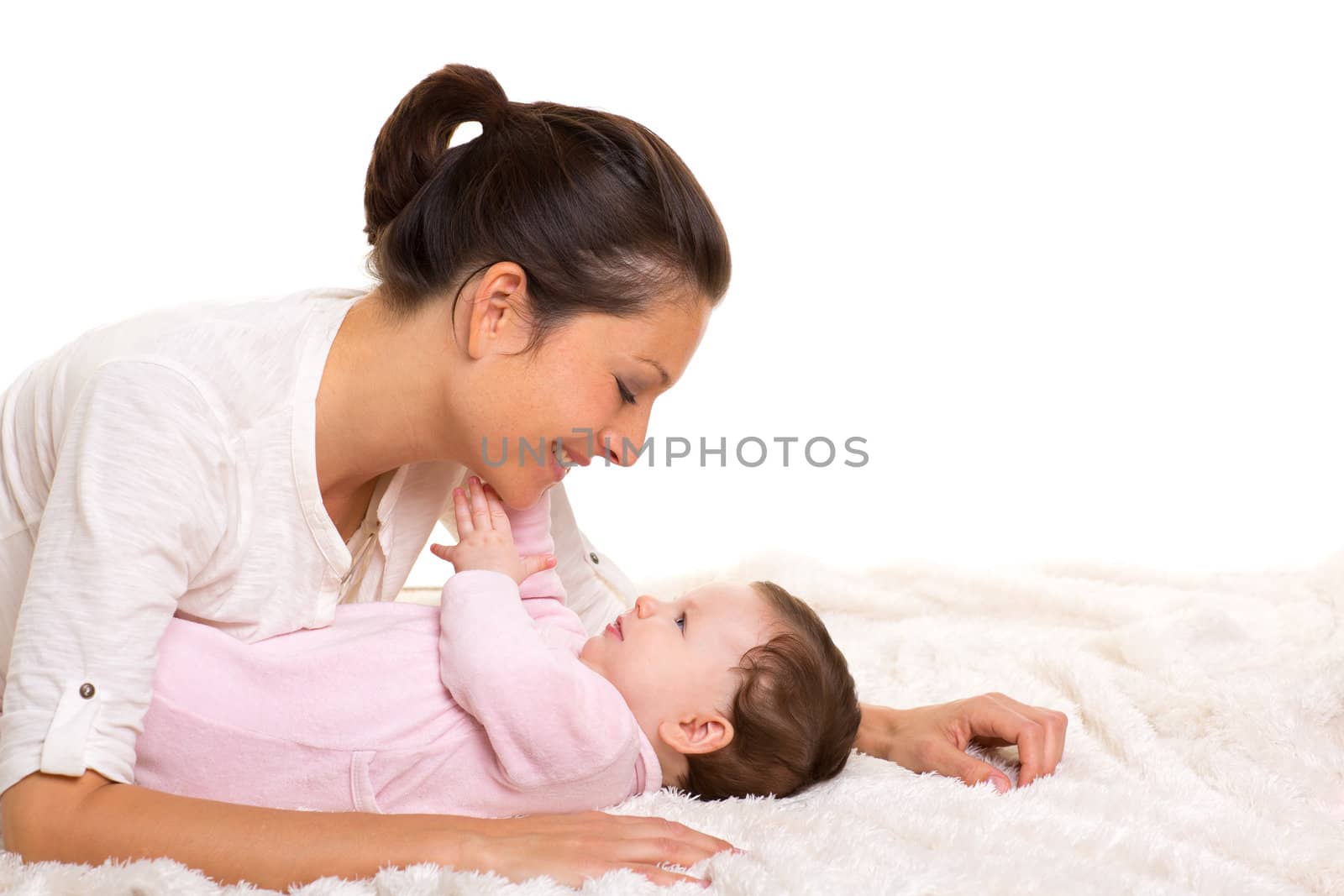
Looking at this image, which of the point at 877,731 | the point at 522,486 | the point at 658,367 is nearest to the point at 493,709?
the point at 522,486

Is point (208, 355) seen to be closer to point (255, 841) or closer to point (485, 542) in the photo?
point (485, 542)

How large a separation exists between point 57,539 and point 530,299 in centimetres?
58

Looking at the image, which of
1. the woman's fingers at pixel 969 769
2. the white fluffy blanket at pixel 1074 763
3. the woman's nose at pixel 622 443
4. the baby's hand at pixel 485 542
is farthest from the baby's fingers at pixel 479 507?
the woman's fingers at pixel 969 769

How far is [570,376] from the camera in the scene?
5.10ft

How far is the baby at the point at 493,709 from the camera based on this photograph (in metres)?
1.45

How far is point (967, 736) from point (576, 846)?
68cm

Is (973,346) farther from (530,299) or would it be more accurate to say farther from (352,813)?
(352,813)

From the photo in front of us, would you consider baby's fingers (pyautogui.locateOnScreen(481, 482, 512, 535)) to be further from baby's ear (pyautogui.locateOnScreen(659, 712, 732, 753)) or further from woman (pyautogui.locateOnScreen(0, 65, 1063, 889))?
baby's ear (pyautogui.locateOnScreen(659, 712, 732, 753))

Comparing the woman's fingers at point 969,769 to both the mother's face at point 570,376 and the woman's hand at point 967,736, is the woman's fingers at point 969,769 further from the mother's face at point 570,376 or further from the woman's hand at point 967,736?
the mother's face at point 570,376

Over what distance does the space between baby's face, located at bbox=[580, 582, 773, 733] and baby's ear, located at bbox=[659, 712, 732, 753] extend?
10 mm

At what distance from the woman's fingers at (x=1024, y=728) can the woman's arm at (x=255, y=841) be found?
2.01 ft

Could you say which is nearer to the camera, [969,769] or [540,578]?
[969,769]

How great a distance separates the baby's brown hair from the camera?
157cm

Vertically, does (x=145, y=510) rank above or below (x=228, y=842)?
above
